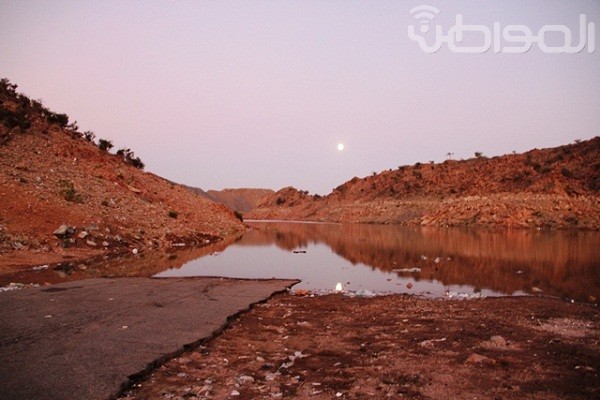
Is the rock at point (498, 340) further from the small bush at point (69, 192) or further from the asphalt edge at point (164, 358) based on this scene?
the small bush at point (69, 192)

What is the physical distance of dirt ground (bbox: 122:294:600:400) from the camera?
13.1 ft

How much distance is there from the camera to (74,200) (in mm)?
19266

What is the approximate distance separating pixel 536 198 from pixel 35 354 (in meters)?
45.3

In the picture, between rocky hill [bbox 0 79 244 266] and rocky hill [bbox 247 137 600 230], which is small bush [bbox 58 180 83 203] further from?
rocky hill [bbox 247 137 600 230]

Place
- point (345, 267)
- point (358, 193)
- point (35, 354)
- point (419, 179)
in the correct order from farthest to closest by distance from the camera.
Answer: point (358, 193)
point (419, 179)
point (345, 267)
point (35, 354)

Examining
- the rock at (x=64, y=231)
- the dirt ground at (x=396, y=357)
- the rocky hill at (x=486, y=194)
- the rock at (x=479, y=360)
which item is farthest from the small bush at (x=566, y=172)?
the rock at (x=479, y=360)

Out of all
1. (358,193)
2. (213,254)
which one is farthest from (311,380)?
(358,193)

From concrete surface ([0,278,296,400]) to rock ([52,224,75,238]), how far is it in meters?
7.39

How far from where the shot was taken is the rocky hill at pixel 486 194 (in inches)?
1571

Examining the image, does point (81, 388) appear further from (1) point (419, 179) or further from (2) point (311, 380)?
(1) point (419, 179)

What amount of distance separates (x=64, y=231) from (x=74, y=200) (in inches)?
150

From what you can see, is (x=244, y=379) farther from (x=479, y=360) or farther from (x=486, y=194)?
(x=486, y=194)

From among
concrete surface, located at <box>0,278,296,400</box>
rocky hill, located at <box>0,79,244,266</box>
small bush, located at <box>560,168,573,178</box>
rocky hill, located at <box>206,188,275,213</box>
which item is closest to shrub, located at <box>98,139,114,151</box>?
rocky hill, located at <box>0,79,244,266</box>

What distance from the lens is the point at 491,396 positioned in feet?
12.4
